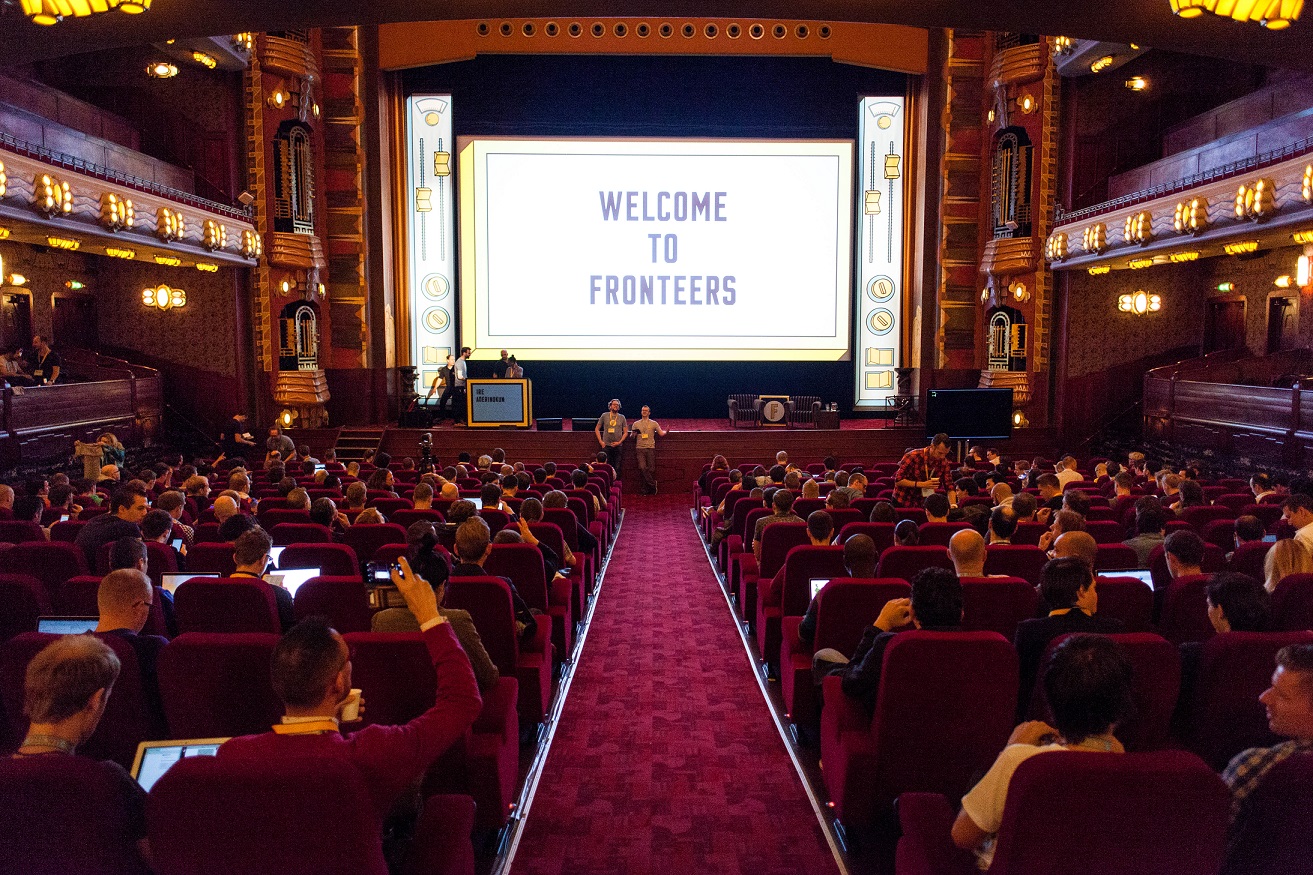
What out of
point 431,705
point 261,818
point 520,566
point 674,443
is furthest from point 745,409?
point 261,818

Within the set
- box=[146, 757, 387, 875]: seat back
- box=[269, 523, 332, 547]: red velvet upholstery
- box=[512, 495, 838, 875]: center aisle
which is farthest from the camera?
box=[269, 523, 332, 547]: red velvet upholstery

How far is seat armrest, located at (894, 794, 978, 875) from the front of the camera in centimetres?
214

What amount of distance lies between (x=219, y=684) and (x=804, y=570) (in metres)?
2.78

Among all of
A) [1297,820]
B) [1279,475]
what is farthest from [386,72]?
[1297,820]

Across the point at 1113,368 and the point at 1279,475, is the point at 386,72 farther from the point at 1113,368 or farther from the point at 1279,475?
the point at 1279,475

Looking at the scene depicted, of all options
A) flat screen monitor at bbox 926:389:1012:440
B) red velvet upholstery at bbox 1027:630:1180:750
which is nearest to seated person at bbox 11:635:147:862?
red velvet upholstery at bbox 1027:630:1180:750

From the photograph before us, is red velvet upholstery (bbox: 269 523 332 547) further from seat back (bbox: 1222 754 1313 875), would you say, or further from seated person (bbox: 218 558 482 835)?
seat back (bbox: 1222 754 1313 875)

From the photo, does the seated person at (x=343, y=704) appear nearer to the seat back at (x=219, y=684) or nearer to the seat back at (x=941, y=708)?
the seat back at (x=219, y=684)

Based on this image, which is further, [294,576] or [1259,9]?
[1259,9]

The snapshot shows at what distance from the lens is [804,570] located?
15.0ft

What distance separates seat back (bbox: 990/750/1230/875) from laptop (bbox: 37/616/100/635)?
9.55ft

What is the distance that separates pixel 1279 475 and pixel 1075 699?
35.5ft

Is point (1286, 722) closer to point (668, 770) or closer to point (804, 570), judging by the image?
point (668, 770)

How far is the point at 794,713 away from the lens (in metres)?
4.04
